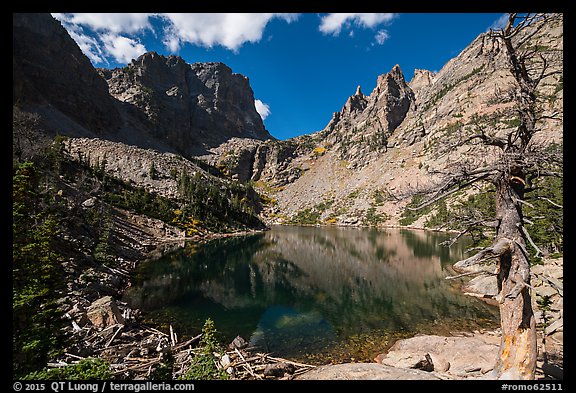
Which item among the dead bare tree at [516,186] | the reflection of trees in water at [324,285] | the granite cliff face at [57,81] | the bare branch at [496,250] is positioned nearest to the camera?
the dead bare tree at [516,186]

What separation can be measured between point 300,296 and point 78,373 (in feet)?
75.1

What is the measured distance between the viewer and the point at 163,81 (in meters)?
191

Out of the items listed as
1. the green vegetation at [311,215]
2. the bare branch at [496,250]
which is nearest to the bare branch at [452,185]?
the bare branch at [496,250]

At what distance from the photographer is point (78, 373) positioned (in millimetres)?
5586

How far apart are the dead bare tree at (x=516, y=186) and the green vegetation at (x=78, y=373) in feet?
27.1

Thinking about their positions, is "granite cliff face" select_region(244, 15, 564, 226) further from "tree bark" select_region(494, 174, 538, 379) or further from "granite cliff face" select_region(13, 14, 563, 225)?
"tree bark" select_region(494, 174, 538, 379)

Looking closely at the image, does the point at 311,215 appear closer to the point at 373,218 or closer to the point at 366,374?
the point at 373,218

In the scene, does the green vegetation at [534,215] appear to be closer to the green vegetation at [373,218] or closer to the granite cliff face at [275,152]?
the granite cliff face at [275,152]

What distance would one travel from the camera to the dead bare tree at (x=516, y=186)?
20.2 feet
